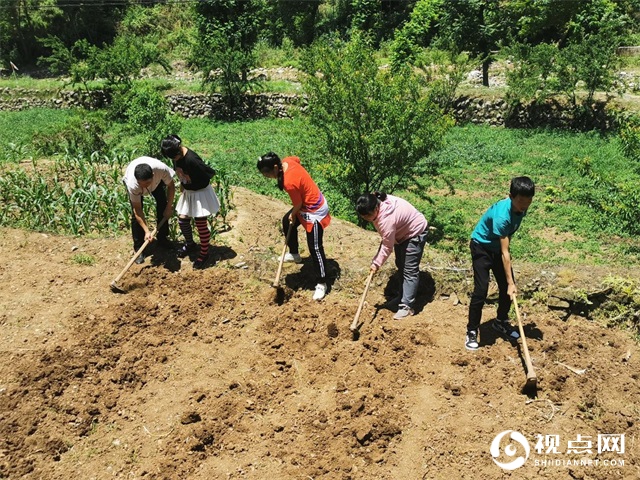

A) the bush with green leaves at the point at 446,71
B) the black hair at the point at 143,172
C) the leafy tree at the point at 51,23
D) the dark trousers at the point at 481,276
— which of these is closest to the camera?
the dark trousers at the point at 481,276

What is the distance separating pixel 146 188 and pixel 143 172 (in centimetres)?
38

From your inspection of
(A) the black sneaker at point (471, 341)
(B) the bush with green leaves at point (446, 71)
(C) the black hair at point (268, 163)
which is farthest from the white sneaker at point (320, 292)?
(B) the bush with green leaves at point (446, 71)

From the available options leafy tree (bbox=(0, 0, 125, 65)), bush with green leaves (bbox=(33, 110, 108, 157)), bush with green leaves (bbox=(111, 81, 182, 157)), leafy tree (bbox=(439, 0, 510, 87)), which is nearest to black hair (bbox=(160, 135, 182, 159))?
bush with green leaves (bbox=(111, 81, 182, 157))

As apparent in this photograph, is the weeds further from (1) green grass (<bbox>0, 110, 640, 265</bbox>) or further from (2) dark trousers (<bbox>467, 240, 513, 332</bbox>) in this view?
(2) dark trousers (<bbox>467, 240, 513, 332</bbox>)

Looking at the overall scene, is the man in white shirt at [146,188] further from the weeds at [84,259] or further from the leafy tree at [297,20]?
the leafy tree at [297,20]

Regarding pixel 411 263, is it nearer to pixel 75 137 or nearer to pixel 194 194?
pixel 194 194

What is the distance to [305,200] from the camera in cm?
543

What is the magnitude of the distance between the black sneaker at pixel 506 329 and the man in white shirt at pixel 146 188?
366 cm

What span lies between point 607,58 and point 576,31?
209 inches

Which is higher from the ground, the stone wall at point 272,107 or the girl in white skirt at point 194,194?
the girl in white skirt at point 194,194

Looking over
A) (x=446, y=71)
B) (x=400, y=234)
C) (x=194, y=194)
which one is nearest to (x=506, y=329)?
(x=400, y=234)

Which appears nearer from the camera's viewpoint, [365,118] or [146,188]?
[146,188]

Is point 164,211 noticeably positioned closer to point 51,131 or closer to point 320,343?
point 320,343

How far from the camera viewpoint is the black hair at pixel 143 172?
17.8ft
